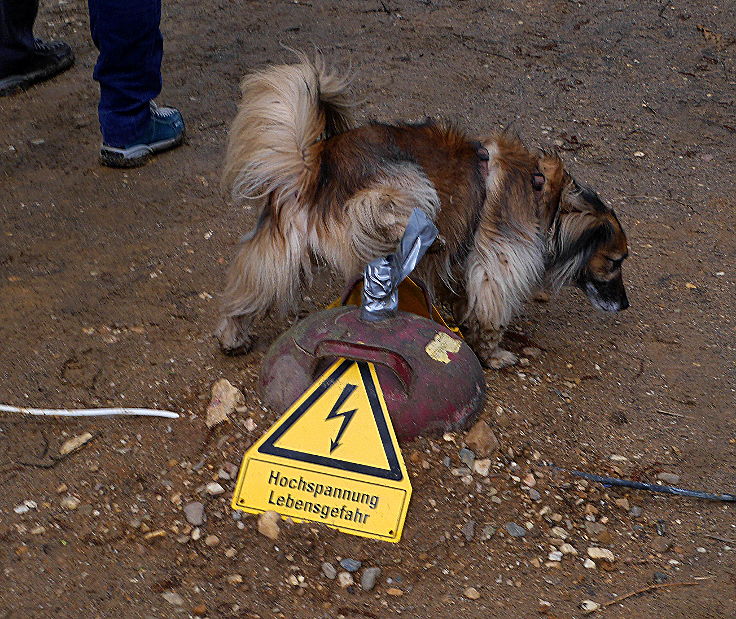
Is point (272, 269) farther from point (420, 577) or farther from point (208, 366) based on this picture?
point (420, 577)

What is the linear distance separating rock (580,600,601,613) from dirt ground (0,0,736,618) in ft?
0.06

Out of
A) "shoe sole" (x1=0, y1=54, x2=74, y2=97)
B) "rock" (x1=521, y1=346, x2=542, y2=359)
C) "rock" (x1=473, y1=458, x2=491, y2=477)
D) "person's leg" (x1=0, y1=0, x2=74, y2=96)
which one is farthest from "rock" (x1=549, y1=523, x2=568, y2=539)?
"shoe sole" (x1=0, y1=54, x2=74, y2=97)

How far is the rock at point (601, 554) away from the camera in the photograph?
308 cm

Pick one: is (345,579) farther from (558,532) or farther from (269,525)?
(558,532)

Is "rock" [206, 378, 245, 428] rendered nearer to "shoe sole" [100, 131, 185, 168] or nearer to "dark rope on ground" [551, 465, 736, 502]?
"dark rope on ground" [551, 465, 736, 502]

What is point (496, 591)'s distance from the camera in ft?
9.55

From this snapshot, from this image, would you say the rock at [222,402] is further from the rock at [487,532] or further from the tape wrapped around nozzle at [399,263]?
the rock at [487,532]

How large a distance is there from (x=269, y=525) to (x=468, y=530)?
2.33ft

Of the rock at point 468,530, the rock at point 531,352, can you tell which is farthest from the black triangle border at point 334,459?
the rock at point 531,352

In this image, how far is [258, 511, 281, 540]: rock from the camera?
3039mm

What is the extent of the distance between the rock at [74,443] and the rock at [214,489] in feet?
1.85

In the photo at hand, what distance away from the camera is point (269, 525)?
10.0ft

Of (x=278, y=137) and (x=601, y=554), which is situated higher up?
(x=278, y=137)

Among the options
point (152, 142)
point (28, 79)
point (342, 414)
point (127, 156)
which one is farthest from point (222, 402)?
point (28, 79)
